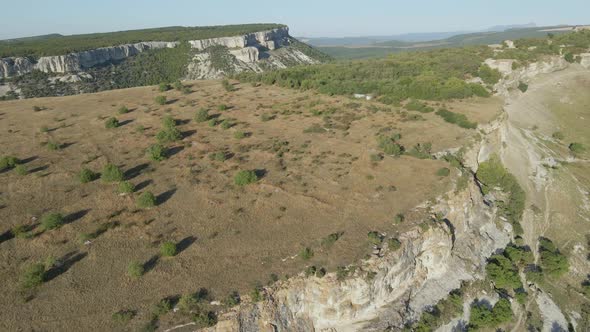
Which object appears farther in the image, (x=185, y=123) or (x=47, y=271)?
(x=185, y=123)

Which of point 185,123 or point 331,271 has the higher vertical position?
point 185,123

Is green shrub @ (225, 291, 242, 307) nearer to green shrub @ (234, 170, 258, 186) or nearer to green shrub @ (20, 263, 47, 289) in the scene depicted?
green shrub @ (20, 263, 47, 289)

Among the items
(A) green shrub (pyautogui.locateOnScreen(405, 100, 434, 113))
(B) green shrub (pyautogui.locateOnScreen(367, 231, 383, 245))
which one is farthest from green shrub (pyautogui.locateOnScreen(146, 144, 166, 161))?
(A) green shrub (pyautogui.locateOnScreen(405, 100, 434, 113))

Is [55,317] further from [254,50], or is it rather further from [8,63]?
[254,50]

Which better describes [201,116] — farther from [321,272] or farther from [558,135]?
[558,135]

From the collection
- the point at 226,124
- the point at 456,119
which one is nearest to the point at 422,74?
the point at 456,119

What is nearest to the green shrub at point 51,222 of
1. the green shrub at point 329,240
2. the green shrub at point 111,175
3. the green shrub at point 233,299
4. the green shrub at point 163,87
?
the green shrub at point 111,175

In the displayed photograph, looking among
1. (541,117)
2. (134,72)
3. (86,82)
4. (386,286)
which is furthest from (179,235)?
(134,72)
